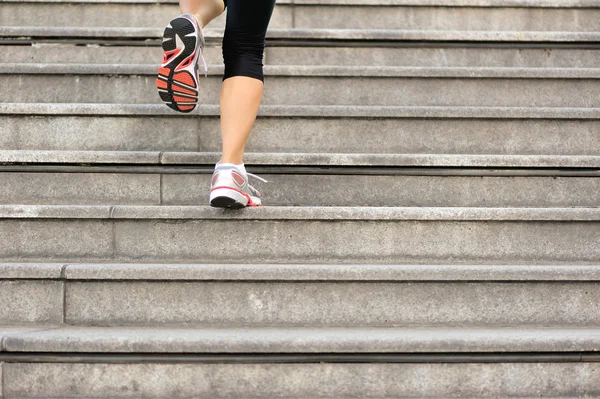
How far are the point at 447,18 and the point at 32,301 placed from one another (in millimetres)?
2827

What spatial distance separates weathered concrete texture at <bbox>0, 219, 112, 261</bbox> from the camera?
10.1 feet

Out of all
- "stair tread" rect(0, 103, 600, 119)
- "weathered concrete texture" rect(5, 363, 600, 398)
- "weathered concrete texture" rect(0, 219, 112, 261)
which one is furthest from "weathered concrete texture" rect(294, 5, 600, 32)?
"weathered concrete texture" rect(5, 363, 600, 398)

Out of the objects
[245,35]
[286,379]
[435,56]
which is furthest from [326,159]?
[435,56]

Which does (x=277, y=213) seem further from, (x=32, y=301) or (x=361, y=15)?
(x=361, y=15)

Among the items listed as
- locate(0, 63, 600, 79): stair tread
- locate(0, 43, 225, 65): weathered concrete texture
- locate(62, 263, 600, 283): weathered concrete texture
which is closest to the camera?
locate(62, 263, 600, 283): weathered concrete texture

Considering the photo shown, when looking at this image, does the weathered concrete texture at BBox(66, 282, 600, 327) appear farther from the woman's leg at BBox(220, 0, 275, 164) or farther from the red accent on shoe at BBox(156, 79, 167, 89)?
the red accent on shoe at BBox(156, 79, 167, 89)

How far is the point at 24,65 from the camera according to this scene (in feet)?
12.8

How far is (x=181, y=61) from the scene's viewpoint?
2.97 meters

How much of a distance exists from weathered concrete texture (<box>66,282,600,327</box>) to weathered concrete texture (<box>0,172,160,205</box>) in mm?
A: 589

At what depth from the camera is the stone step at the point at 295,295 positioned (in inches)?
112

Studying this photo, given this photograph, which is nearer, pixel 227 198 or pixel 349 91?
pixel 227 198

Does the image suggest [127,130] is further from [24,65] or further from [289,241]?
[289,241]

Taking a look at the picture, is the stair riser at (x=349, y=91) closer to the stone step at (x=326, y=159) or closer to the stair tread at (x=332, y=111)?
the stair tread at (x=332, y=111)

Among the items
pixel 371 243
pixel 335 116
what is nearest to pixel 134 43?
pixel 335 116
